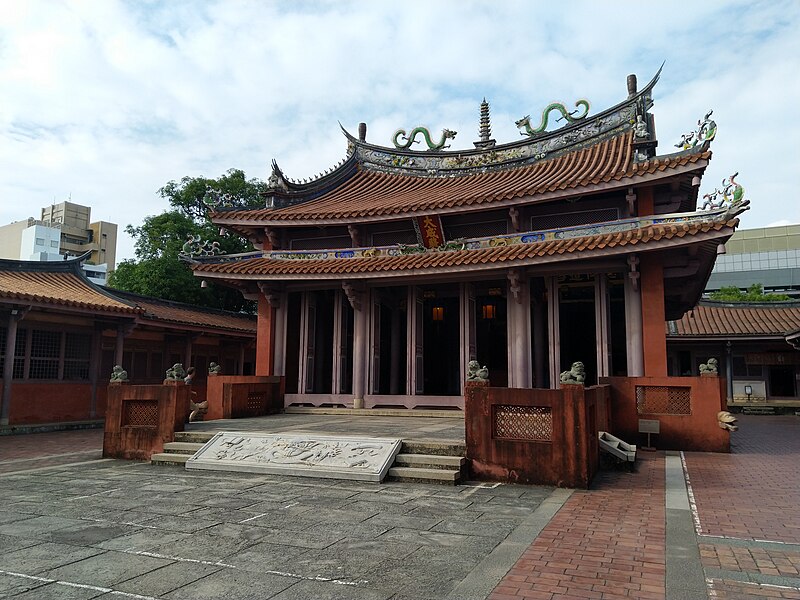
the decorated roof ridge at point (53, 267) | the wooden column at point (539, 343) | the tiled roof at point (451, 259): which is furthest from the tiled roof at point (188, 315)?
the wooden column at point (539, 343)

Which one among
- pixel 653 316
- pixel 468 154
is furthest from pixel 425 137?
pixel 653 316

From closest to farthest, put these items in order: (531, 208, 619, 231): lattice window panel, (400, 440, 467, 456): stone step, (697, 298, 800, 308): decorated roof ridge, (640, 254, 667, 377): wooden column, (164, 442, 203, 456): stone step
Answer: (400, 440, 467, 456): stone step, (164, 442, 203, 456): stone step, (640, 254, 667, 377): wooden column, (531, 208, 619, 231): lattice window panel, (697, 298, 800, 308): decorated roof ridge

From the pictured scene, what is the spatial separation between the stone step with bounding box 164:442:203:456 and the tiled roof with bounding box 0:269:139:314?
23.8 ft

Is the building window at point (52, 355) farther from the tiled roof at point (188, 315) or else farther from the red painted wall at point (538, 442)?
the red painted wall at point (538, 442)

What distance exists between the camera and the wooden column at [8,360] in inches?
606

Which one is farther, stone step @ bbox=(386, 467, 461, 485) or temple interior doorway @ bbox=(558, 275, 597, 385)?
temple interior doorway @ bbox=(558, 275, 597, 385)

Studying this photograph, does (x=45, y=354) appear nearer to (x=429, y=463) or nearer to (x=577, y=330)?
(x=429, y=463)

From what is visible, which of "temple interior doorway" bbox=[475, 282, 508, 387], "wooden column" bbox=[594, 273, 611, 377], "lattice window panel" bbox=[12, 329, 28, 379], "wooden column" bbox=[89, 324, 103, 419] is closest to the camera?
"wooden column" bbox=[594, 273, 611, 377]

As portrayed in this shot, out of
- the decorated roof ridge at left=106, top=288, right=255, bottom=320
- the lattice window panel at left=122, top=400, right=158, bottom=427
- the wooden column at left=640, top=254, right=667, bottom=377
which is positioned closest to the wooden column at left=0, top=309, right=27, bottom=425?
the decorated roof ridge at left=106, top=288, right=255, bottom=320

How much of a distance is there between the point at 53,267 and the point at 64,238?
51.7 metres

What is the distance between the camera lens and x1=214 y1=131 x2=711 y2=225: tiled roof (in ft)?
43.5

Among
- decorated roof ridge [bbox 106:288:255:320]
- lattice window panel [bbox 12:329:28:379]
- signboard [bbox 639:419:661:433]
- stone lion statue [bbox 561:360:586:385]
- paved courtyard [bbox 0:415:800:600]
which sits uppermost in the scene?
decorated roof ridge [bbox 106:288:255:320]

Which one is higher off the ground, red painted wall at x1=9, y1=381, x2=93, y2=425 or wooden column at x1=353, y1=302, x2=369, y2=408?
wooden column at x1=353, y1=302, x2=369, y2=408

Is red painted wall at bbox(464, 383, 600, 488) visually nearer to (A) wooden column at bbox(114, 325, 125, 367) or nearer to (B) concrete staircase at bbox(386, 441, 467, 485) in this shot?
(B) concrete staircase at bbox(386, 441, 467, 485)
